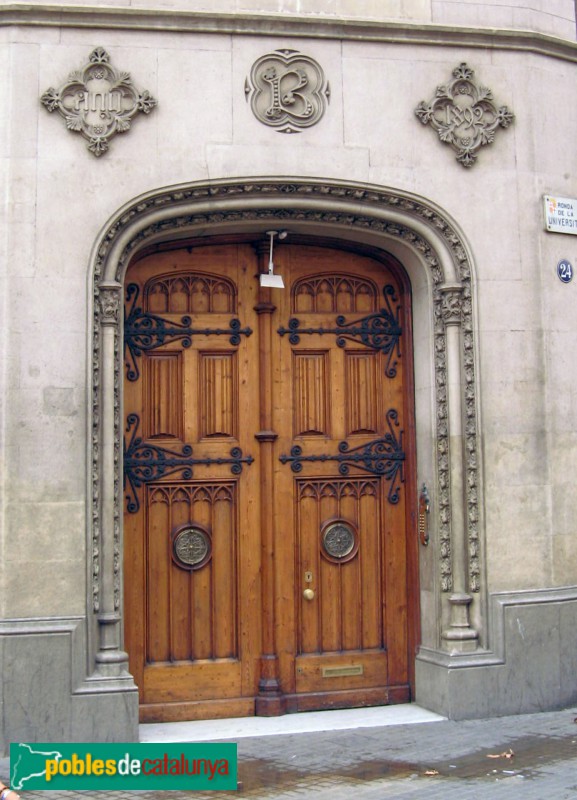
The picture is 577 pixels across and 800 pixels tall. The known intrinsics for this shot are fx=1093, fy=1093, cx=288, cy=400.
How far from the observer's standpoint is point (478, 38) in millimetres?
9172

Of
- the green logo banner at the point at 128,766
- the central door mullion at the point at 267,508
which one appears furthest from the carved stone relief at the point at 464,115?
the green logo banner at the point at 128,766

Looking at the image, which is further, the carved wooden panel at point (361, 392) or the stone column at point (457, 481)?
the carved wooden panel at point (361, 392)

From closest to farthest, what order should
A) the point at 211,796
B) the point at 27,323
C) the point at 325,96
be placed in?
the point at 211,796 → the point at 27,323 → the point at 325,96

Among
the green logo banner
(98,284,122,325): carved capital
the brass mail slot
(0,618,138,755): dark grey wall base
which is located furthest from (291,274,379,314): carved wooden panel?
the green logo banner

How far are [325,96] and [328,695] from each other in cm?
493

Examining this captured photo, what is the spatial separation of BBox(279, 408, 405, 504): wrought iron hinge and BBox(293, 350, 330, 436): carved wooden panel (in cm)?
24

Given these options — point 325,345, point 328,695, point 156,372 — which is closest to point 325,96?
point 325,345

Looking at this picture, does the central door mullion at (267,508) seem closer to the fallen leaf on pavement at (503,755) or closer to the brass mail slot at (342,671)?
the brass mail slot at (342,671)

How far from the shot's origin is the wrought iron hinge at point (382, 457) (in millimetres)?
9320

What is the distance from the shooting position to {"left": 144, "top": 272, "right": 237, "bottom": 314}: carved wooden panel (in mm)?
9086

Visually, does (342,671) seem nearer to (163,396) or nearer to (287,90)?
(163,396)

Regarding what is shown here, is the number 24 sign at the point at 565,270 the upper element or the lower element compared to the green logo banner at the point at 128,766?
upper

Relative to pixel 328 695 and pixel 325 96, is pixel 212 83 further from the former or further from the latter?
pixel 328 695

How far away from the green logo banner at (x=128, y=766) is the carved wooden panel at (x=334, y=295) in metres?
4.35
